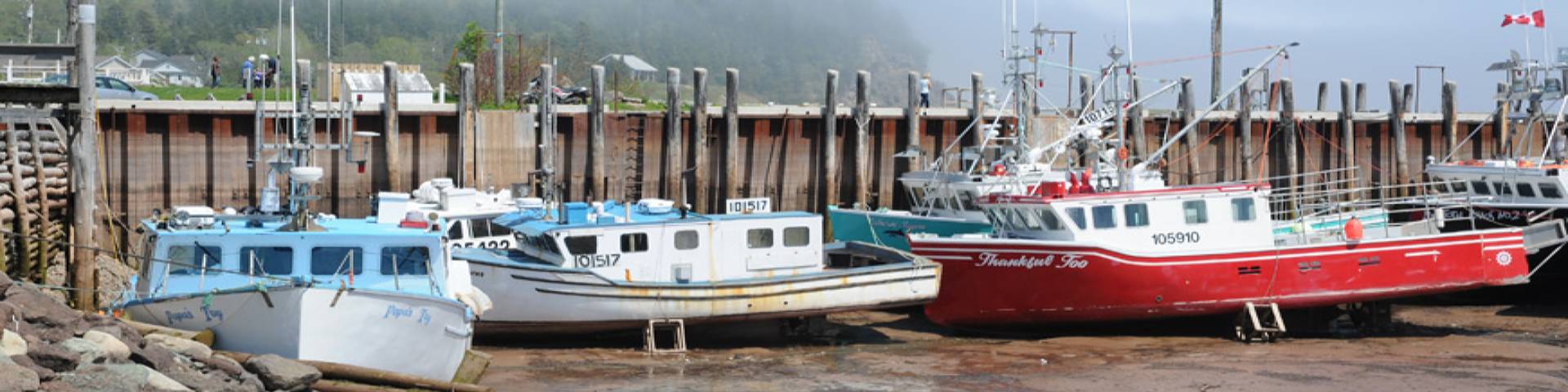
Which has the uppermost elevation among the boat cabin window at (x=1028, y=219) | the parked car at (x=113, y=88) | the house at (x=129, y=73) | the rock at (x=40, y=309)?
the house at (x=129, y=73)

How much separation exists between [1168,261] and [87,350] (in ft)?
47.9

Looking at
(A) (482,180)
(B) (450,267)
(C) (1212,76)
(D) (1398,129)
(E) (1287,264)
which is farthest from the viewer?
(C) (1212,76)

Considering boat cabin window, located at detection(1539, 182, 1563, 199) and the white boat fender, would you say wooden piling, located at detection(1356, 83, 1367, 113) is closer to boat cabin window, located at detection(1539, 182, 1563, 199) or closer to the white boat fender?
boat cabin window, located at detection(1539, 182, 1563, 199)

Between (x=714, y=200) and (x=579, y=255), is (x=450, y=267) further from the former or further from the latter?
(x=714, y=200)

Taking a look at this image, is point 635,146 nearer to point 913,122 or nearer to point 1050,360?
point 913,122

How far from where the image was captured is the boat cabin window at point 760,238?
22.0m

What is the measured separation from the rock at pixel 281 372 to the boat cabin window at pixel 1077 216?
11.9 m

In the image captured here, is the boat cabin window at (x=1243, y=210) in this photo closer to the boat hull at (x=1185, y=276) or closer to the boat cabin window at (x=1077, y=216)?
the boat hull at (x=1185, y=276)

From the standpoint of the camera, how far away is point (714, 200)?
29250 millimetres

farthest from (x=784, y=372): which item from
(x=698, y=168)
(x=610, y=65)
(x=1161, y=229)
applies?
(x=610, y=65)

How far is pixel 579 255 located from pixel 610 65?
40655 mm

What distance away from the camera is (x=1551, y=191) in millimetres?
27281

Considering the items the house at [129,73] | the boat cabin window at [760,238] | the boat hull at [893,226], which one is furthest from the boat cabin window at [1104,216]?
the house at [129,73]

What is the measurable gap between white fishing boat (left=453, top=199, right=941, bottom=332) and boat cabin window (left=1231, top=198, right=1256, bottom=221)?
16.5ft
